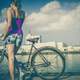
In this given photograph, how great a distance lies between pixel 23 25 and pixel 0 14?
0.51 meters

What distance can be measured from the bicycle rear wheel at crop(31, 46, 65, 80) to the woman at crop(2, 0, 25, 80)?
0.40 m

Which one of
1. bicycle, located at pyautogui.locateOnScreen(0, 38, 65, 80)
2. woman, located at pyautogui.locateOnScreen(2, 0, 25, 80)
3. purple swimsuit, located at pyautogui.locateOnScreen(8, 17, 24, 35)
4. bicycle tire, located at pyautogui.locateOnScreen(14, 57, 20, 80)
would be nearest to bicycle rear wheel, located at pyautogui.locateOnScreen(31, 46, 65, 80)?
bicycle, located at pyautogui.locateOnScreen(0, 38, 65, 80)

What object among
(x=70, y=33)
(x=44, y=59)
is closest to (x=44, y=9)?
(x=70, y=33)

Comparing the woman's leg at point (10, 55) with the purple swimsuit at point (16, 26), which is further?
the purple swimsuit at point (16, 26)

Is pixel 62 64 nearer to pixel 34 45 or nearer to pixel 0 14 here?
pixel 34 45

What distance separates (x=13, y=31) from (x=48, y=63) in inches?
35.0

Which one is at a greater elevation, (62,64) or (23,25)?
(23,25)

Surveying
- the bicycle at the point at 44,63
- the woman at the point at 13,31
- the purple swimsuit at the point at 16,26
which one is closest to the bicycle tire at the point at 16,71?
the bicycle at the point at 44,63

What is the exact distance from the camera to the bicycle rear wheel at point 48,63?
4.23m

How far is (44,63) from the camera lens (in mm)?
Answer: 4293

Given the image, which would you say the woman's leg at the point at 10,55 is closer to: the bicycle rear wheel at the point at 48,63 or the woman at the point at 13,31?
the woman at the point at 13,31

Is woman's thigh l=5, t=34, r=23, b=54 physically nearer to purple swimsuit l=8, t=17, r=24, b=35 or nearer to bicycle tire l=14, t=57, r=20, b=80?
purple swimsuit l=8, t=17, r=24, b=35

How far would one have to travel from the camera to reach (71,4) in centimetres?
447

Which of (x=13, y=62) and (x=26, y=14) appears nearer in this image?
(x=13, y=62)
